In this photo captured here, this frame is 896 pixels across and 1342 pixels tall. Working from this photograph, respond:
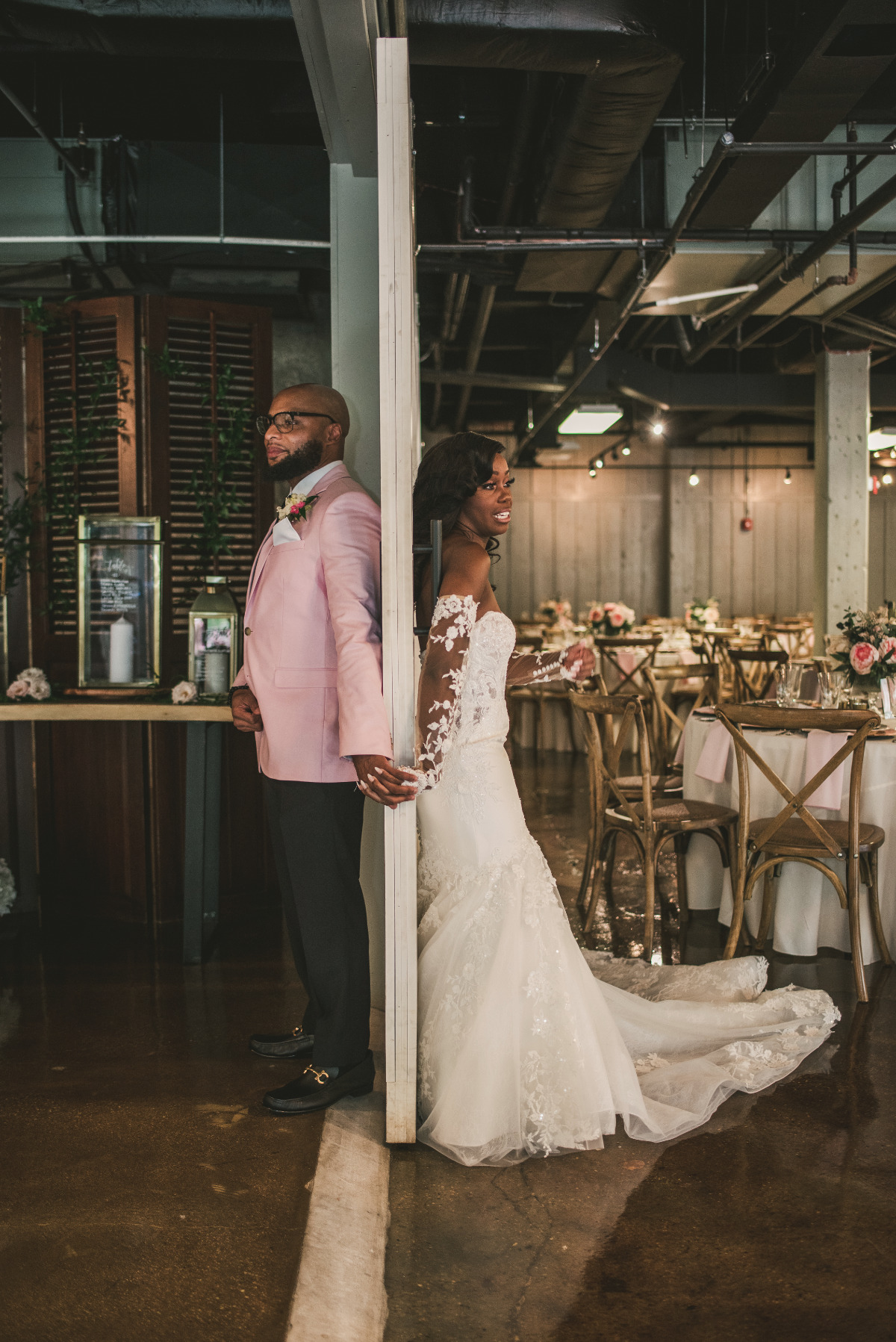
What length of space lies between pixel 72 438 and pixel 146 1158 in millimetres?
3177

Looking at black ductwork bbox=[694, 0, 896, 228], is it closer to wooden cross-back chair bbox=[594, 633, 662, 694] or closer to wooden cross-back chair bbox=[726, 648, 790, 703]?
wooden cross-back chair bbox=[726, 648, 790, 703]

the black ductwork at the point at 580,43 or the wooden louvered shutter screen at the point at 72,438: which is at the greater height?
the black ductwork at the point at 580,43

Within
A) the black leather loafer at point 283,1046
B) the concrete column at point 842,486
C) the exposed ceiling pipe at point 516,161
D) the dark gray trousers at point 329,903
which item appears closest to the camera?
the dark gray trousers at point 329,903

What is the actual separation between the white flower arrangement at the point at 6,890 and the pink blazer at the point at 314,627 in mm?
2315

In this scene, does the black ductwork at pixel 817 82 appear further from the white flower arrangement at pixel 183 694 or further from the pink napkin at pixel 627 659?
the pink napkin at pixel 627 659

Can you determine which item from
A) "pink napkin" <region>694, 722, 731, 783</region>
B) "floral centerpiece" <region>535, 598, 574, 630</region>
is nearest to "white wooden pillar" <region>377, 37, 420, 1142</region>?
"pink napkin" <region>694, 722, 731, 783</region>

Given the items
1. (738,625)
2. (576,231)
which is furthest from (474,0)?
(738,625)

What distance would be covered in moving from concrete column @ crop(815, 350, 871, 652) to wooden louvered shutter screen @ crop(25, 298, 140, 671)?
6556mm

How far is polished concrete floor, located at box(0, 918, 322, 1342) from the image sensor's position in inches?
77.3

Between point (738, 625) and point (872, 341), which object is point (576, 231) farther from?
point (738, 625)

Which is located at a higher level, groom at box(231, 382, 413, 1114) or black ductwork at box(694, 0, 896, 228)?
black ductwork at box(694, 0, 896, 228)

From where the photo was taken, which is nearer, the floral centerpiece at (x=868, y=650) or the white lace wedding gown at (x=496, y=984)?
the white lace wedding gown at (x=496, y=984)

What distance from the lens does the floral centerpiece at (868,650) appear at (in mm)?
4520

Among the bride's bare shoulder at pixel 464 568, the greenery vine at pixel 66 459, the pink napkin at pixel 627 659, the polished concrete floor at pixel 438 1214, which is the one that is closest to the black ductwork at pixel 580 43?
the greenery vine at pixel 66 459
